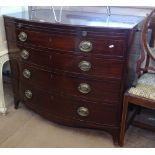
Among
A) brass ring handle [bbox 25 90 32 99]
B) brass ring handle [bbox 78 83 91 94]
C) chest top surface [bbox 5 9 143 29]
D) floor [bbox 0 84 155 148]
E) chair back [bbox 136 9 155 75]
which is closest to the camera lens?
chair back [bbox 136 9 155 75]

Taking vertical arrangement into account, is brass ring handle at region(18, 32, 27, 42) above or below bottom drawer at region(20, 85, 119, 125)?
above

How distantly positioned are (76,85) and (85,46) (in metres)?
0.29

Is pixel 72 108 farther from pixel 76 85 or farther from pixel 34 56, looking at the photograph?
pixel 34 56

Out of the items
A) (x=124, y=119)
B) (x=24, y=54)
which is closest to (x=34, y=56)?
(x=24, y=54)

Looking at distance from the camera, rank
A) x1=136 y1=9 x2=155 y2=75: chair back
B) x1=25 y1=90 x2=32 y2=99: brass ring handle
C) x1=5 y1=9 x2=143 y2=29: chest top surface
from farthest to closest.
Result: x1=25 y1=90 x2=32 y2=99: brass ring handle
x1=5 y1=9 x2=143 y2=29: chest top surface
x1=136 y1=9 x2=155 y2=75: chair back

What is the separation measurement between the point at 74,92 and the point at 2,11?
0.84 meters

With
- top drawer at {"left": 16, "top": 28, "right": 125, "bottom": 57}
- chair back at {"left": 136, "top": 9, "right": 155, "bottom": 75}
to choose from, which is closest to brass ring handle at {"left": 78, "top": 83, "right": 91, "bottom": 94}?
top drawer at {"left": 16, "top": 28, "right": 125, "bottom": 57}

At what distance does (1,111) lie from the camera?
2.00 meters

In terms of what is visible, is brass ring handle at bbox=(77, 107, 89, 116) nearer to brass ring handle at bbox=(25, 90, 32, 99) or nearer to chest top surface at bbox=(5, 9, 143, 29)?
brass ring handle at bbox=(25, 90, 32, 99)

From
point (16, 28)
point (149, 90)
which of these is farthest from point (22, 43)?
point (149, 90)

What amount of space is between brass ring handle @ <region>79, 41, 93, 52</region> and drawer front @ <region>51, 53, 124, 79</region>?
0.15ft

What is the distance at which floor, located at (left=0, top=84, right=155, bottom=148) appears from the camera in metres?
1.66

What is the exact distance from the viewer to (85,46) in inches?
56.4

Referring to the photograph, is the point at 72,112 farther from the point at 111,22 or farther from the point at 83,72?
the point at 111,22
